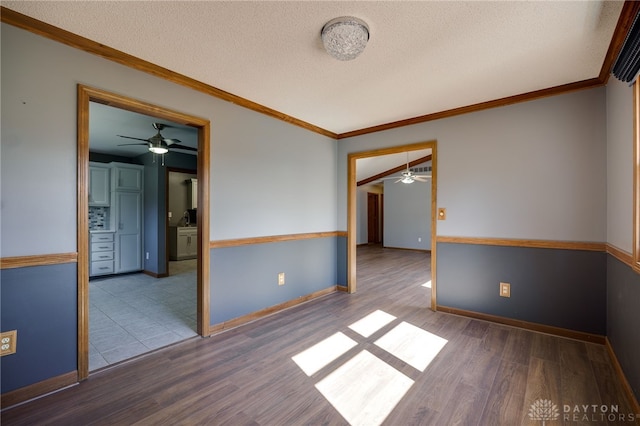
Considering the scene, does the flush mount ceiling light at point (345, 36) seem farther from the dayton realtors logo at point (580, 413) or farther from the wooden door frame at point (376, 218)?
the wooden door frame at point (376, 218)

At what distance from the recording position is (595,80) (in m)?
2.43

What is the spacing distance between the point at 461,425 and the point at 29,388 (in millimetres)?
2520

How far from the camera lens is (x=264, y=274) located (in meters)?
3.17

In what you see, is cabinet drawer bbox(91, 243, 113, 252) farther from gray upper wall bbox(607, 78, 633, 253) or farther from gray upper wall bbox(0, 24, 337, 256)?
gray upper wall bbox(607, 78, 633, 253)

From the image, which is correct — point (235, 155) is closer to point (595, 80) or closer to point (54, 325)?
point (54, 325)

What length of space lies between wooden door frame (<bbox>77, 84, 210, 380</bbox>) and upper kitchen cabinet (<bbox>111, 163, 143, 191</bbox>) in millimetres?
3654

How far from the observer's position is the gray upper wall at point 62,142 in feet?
5.47

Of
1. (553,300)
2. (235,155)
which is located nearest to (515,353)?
(553,300)

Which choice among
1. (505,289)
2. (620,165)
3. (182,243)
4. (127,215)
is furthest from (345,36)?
(182,243)

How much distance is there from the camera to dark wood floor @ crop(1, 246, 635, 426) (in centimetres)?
159

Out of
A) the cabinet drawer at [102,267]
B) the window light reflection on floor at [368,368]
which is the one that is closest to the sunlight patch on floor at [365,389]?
the window light reflection on floor at [368,368]

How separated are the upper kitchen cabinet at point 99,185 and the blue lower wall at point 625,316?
6.72 meters

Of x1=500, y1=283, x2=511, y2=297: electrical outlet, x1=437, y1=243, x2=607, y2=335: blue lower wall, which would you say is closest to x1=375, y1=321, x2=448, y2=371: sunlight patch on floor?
x1=437, y1=243, x2=607, y2=335: blue lower wall

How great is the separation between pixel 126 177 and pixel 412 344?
5594mm
